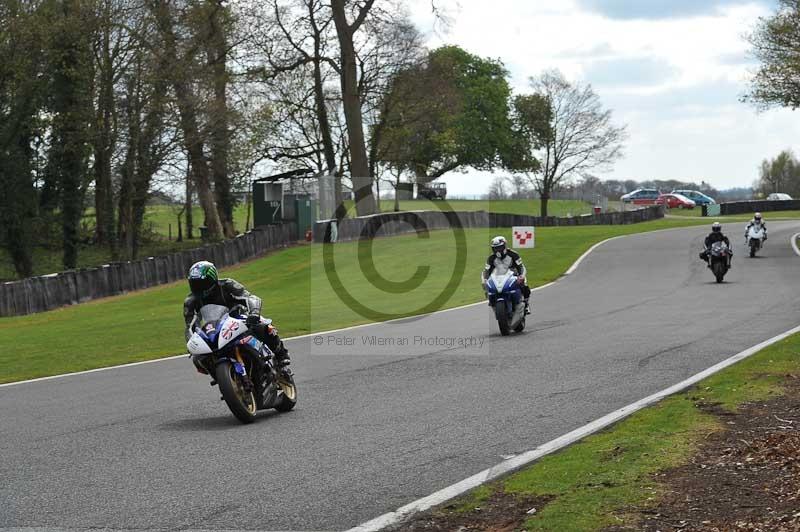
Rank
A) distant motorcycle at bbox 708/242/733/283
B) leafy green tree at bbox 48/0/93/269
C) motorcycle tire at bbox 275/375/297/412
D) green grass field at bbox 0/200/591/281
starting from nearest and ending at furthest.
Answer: motorcycle tire at bbox 275/375/297/412, distant motorcycle at bbox 708/242/733/283, leafy green tree at bbox 48/0/93/269, green grass field at bbox 0/200/591/281

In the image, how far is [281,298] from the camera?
1281 inches

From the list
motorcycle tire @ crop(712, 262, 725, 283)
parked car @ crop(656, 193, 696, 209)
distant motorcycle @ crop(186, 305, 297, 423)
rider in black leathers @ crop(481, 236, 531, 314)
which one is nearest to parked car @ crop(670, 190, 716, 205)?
parked car @ crop(656, 193, 696, 209)

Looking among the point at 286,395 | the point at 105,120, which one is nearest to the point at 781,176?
the point at 105,120

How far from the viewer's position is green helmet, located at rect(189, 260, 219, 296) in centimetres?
1067

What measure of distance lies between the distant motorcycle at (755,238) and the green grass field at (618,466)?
28432mm

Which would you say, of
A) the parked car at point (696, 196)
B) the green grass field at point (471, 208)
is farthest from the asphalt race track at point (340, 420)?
the parked car at point (696, 196)

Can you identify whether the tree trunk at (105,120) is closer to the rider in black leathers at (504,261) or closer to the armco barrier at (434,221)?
the armco barrier at (434,221)

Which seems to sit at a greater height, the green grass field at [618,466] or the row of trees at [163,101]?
the row of trees at [163,101]

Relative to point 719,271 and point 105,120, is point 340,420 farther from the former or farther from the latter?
point 105,120

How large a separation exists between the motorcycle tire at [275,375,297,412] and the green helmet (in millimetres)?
1307

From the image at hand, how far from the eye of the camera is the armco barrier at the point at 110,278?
30750mm

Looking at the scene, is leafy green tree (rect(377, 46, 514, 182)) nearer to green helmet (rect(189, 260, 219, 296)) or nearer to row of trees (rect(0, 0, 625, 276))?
row of trees (rect(0, 0, 625, 276))

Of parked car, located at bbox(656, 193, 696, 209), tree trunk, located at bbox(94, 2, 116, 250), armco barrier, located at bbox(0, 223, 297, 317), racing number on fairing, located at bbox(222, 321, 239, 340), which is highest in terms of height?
tree trunk, located at bbox(94, 2, 116, 250)

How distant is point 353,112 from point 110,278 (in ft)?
65.7
